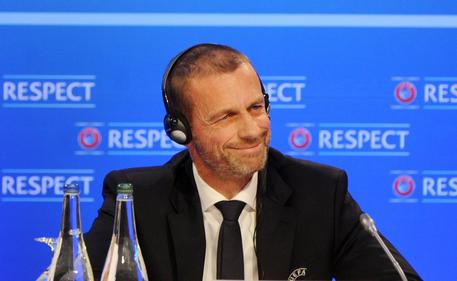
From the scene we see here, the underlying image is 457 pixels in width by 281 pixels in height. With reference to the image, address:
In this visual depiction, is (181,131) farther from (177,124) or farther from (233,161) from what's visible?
(233,161)

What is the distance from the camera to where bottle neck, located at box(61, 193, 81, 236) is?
1.60m

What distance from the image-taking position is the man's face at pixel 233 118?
2.26m

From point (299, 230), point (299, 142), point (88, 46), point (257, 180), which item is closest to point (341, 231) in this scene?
point (299, 230)

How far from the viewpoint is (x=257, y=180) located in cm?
242

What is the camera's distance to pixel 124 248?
5.21 feet

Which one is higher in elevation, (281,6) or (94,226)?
(281,6)

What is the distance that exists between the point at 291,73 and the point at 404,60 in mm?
531

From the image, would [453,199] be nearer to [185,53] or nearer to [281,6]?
[281,6]

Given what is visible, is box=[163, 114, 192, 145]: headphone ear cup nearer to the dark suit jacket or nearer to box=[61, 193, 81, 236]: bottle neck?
the dark suit jacket

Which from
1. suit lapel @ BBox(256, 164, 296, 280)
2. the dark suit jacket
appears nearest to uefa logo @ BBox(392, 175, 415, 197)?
the dark suit jacket

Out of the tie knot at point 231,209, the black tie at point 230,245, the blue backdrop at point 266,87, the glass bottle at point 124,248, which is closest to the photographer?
the glass bottle at point 124,248

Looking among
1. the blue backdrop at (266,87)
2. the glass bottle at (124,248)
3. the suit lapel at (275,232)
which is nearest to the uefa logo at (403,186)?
the blue backdrop at (266,87)

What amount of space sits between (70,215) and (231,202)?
79 cm

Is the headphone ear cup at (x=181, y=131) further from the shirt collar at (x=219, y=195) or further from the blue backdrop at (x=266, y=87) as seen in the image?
the blue backdrop at (x=266, y=87)
